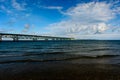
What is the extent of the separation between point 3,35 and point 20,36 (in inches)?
1082

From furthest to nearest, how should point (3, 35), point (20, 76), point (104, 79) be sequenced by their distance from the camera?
point (3, 35), point (20, 76), point (104, 79)

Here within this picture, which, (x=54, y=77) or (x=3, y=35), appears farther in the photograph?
(x=3, y=35)

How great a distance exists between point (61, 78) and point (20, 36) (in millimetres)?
185294

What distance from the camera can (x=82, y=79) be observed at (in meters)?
13.2

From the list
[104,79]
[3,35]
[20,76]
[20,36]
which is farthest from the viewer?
[20,36]

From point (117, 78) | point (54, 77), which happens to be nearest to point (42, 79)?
point (54, 77)

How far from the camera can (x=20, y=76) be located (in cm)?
1424

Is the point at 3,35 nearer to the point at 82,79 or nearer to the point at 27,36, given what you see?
the point at 27,36

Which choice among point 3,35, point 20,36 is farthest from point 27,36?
point 3,35

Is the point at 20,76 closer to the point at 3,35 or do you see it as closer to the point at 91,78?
the point at 91,78

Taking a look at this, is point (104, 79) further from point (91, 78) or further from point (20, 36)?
point (20, 36)

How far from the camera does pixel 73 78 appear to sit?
13461 mm

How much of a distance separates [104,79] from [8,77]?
7601 millimetres

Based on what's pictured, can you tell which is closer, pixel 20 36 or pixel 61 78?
pixel 61 78
